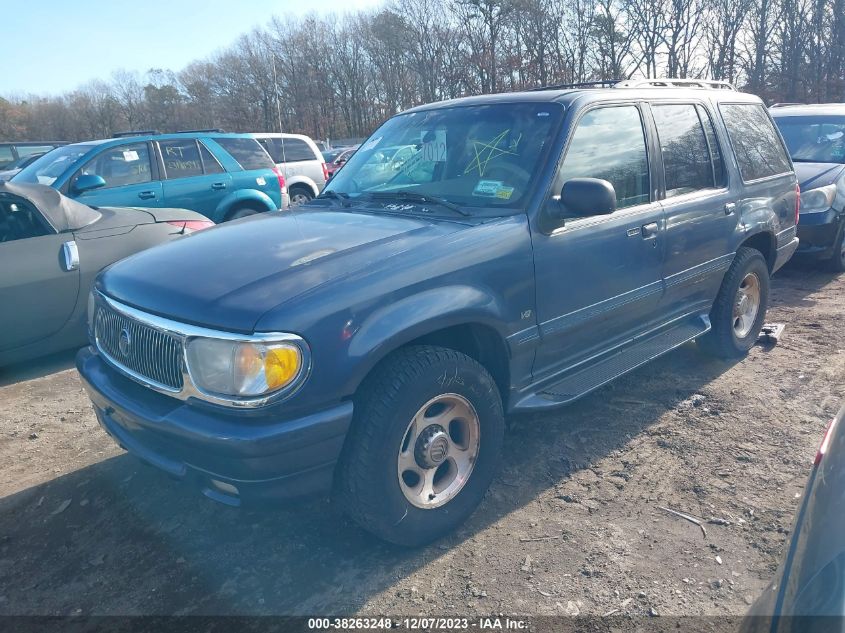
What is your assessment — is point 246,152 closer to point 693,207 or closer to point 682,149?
point 682,149

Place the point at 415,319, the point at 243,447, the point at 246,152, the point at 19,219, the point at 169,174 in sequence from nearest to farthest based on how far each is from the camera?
1. the point at 243,447
2. the point at 415,319
3. the point at 19,219
4. the point at 169,174
5. the point at 246,152

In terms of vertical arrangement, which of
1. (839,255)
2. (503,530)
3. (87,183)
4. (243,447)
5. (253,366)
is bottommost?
(503,530)

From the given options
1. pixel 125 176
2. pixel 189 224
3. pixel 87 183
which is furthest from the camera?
pixel 125 176

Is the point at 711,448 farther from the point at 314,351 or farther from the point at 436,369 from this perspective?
the point at 314,351

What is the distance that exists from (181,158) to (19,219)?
3.70 meters

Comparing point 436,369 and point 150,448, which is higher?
point 436,369

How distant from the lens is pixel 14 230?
194 inches

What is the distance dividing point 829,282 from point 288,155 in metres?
9.00

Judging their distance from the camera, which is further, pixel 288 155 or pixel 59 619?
pixel 288 155

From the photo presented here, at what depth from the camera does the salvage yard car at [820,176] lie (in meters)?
7.14

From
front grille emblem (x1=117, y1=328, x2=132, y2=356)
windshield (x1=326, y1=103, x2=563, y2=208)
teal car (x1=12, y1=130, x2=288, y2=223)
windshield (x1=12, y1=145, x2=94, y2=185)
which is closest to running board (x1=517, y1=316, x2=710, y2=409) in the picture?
windshield (x1=326, y1=103, x2=563, y2=208)

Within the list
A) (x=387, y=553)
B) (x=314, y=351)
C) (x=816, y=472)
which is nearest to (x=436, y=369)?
(x=314, y=351)

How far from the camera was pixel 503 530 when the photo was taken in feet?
9.80

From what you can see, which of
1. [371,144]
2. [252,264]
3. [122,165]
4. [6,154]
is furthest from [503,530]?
[6,154]
